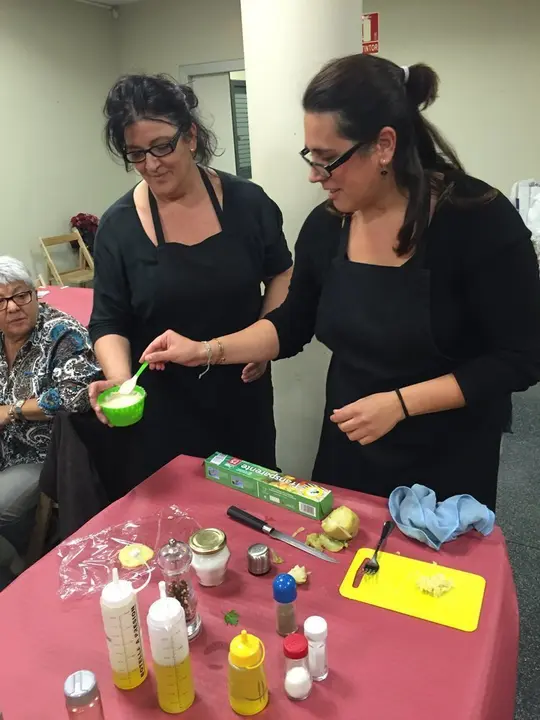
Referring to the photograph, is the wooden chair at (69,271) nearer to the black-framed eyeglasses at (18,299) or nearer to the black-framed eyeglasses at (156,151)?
the black-framed eyeglasses at (18,299)

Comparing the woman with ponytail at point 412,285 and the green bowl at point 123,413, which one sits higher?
the woman with ponytail at point 412,285

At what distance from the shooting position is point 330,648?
927 mm

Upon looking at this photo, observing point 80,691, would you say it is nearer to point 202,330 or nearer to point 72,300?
point 202,330

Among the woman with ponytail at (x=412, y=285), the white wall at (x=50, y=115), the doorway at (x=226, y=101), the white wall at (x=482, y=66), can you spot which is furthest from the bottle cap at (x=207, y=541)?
the doorway at (x=226, y=101)

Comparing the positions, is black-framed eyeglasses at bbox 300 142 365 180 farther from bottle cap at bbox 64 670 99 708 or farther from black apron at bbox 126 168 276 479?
bottle cap at bbox 64 670 99 708

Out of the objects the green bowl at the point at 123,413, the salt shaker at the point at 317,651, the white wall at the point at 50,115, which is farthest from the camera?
the white wall at the point at 50,115

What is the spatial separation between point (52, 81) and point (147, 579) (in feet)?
17.4

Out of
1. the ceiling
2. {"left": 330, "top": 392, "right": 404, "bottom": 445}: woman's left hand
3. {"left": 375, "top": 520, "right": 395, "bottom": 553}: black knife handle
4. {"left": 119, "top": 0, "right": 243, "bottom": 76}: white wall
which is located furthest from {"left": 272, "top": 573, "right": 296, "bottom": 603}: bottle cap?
the ceiling

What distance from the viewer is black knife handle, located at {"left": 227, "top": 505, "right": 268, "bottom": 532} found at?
1.20m

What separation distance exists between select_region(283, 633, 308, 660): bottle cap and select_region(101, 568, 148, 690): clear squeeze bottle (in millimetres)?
214

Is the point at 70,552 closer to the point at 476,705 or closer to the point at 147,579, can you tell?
the point at 147,579

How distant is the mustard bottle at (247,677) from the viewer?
80 cm

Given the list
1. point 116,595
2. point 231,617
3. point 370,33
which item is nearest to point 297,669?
point 231,617

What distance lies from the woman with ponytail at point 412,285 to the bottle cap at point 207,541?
→ 12.7 inches
